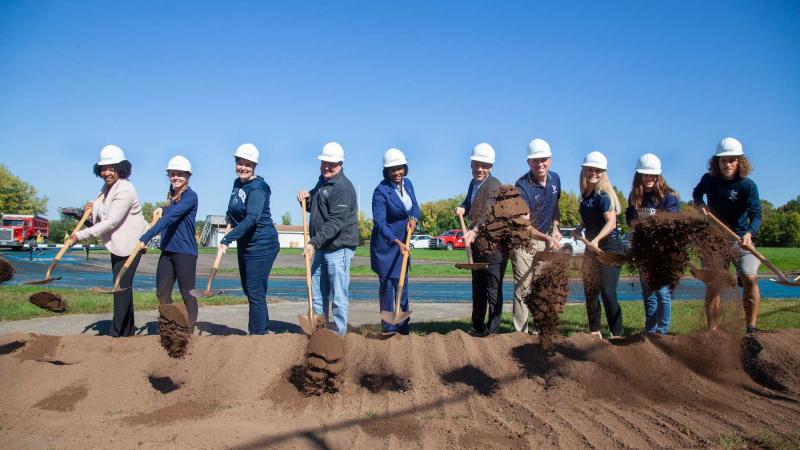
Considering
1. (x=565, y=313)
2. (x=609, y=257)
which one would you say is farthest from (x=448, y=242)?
(x=609, y=257)

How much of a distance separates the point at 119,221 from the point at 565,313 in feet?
19.7

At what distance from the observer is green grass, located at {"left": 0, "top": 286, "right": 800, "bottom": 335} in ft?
22.5

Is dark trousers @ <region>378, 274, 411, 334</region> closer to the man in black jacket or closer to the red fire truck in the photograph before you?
the man in black jacket

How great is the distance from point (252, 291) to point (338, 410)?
1.98m

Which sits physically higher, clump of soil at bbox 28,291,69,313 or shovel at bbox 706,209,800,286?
shovel at bbox 706,209,800,286

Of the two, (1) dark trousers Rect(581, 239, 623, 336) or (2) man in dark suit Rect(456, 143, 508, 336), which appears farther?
(2) man in dark suit Rect(456, 143, 508, 336)

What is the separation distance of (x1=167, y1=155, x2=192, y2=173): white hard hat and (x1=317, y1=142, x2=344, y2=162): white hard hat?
4.93 feet

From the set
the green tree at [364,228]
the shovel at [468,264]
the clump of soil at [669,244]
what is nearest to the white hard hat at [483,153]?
the shovel at [468,264]

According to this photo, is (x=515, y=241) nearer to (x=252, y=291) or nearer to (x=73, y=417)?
(x=252, y=291)

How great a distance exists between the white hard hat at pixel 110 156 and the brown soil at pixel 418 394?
183 centimetres

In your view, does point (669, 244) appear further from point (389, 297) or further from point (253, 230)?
point (253, 230)

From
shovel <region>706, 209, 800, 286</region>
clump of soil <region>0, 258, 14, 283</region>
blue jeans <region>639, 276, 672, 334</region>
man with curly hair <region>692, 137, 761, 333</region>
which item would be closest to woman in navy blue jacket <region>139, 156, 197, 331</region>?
clump of soil <region>0, 258, 14, 283</region>

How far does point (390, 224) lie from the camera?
6309 mm

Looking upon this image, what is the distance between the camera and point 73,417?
449 cm
